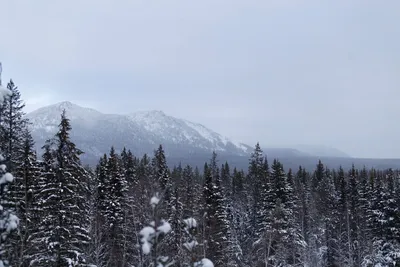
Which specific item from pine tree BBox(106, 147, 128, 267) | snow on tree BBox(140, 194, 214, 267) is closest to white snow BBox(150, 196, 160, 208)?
snow on tree BBox(140, 194, 214, 267)

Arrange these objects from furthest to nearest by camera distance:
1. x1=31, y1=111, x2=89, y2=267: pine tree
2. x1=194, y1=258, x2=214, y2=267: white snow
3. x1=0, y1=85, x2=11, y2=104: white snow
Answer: x1=31, y1=111, x2=89, y2=267: pine tree, x1=0, y1=85, x2=11, y2=104: white snow, x1=194, y1=258, x2=214, y2=267: white snow

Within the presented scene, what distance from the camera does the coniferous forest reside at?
931 cm

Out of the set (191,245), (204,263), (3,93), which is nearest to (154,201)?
(191,245)

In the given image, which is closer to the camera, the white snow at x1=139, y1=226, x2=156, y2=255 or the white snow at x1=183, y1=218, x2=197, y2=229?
the white snow at x1=139, y1=226, x2=156, y2=255

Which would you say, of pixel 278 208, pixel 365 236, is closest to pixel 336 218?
pixel 365 236

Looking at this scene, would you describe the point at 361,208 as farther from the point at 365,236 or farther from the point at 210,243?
the point at 210,243

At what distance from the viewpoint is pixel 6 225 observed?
7.03m

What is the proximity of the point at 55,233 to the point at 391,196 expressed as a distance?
1218 inches

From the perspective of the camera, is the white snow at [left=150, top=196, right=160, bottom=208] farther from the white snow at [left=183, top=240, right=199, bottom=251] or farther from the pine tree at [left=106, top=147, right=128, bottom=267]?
the pine tree at [left=106, top=147, right=128, bottom=267]

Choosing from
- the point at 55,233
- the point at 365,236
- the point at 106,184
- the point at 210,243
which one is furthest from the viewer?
the point at 365,236

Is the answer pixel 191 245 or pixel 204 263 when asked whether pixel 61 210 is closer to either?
pixel 191 245

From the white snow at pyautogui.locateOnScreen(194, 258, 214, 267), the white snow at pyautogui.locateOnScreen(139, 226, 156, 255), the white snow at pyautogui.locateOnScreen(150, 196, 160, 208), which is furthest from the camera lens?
the white snow at pyautogui.locateOnScreen(194, 258, 214, 267)

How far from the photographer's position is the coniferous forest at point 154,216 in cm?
931

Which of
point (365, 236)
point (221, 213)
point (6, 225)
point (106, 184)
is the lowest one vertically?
point (365, 236)
